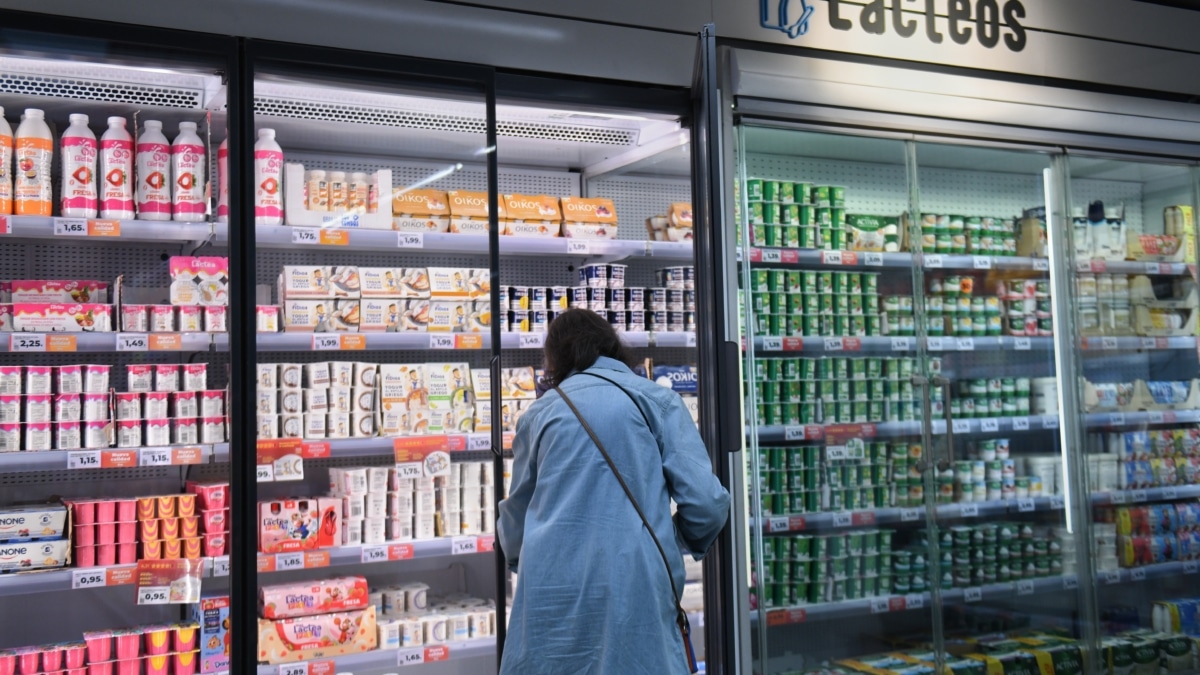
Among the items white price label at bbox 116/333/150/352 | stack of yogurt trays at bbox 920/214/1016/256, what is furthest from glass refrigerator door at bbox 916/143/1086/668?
white price label at bbox 116/333/150/352

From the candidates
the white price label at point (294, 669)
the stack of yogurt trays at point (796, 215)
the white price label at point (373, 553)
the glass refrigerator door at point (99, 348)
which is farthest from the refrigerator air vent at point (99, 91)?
the stack of yogurt trays at point (796, 215)

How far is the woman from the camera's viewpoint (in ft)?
8.00

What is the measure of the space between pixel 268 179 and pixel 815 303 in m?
2.10

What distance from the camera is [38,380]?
9.75 ft

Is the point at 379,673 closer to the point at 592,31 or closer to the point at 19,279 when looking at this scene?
the point at 19,279

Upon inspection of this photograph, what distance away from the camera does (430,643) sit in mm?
3348

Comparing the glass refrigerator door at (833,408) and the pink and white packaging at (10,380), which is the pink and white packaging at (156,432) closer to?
the pink and white packaging at (10,380)

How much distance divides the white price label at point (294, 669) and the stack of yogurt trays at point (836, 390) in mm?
1822

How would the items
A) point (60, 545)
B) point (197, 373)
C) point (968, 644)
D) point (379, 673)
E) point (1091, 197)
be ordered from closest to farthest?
point (60, 545) < point (197, 373) < point (379, 673) < point (968, 644) < point (1091, 197)

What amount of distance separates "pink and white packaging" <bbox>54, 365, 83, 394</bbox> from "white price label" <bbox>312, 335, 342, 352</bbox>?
2.29 ft

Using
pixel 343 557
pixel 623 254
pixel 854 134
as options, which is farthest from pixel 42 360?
pixel 854 134

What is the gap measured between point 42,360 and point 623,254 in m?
1.96

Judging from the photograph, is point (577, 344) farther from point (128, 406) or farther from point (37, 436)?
point (37, 436)

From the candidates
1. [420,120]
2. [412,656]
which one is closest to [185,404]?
[412,656]
